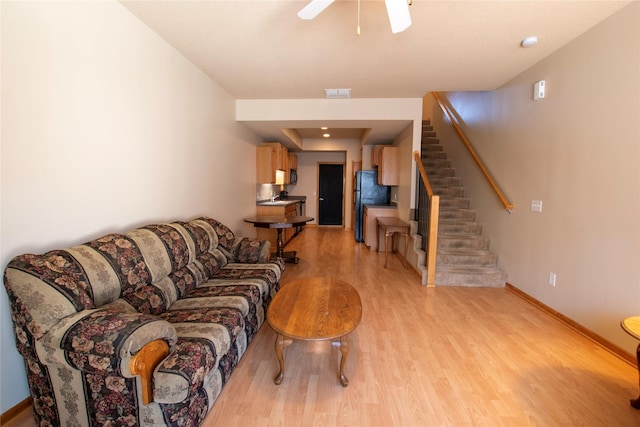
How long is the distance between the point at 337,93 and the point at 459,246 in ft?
9.26

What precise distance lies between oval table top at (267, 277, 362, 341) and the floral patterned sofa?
0.31 m

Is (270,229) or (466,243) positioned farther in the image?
(270,229)

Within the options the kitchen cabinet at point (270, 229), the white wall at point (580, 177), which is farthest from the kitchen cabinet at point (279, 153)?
the white wall at point (580, 177)

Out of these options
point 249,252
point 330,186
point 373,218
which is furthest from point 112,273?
point 330,186

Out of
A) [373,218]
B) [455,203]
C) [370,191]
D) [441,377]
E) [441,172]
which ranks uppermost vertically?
[441,172]

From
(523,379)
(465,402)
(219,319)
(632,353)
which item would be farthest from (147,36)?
(632,353)

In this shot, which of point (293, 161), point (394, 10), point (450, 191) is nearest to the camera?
point (394, 10)

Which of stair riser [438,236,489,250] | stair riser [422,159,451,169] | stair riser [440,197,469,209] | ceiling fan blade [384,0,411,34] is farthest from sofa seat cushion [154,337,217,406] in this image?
stair riser [422,159,451,169]

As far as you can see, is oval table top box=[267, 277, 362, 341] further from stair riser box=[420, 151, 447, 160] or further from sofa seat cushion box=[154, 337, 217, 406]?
stair riser box=[420, 151, 447, 160]

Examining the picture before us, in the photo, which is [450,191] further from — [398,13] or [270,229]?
[398,13]

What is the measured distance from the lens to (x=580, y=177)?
2.54 metres

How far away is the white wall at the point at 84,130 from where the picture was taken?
4.91ft

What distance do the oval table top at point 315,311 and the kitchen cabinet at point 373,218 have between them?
11.2ft

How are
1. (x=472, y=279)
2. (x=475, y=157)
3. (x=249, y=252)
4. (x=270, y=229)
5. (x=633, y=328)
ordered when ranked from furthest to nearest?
(x=270, y=229), (x=475, y=157), (x=472, y=279), (x=249, y=252), (x=633, y=328)
